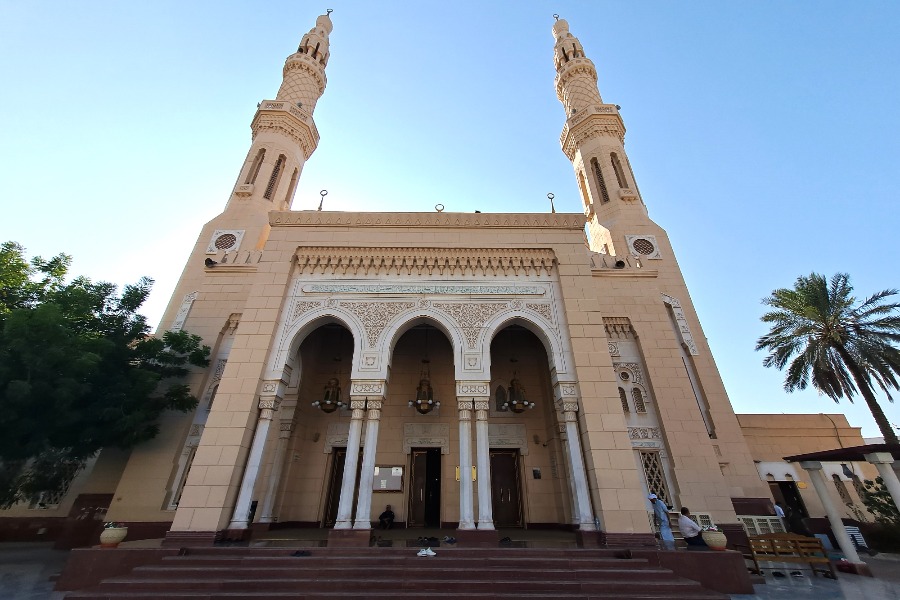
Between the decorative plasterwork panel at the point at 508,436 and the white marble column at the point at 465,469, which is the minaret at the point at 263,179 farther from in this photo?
the decorative plasterwork panel at the point at 508,436

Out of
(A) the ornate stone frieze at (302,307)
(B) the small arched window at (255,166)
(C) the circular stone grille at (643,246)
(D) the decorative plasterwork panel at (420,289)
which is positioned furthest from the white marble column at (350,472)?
(B) the small arched window at (255,166)

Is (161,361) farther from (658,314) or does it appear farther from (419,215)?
(658,314)

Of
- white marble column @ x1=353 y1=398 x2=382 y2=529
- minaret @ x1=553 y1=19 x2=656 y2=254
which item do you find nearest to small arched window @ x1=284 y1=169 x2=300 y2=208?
white marble column @ x1=353 y1=398 x2=382 y2=529

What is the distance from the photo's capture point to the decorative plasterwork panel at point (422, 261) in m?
9.85

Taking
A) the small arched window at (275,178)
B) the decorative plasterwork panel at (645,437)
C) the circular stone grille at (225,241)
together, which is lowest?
the decorative plasterwork panel at (645,437)

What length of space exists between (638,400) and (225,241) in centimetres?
1380

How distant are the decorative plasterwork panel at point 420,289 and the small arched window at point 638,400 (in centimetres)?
402

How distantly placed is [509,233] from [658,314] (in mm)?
5283

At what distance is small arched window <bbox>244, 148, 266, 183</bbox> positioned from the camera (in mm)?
15703

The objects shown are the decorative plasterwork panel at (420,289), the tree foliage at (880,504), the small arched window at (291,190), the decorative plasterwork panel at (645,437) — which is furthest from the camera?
the small arched window at (291,190)

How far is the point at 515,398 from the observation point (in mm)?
10773

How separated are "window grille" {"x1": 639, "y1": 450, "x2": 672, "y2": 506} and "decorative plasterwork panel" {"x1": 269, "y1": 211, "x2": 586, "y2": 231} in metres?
5.92

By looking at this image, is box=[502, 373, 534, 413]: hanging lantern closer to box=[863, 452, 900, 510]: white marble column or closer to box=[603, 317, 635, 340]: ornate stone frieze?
box=[603, 317, 635, 340]: ornate stone frieze

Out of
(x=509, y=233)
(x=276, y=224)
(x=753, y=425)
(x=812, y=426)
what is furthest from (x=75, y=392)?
(x=812, y=426)
